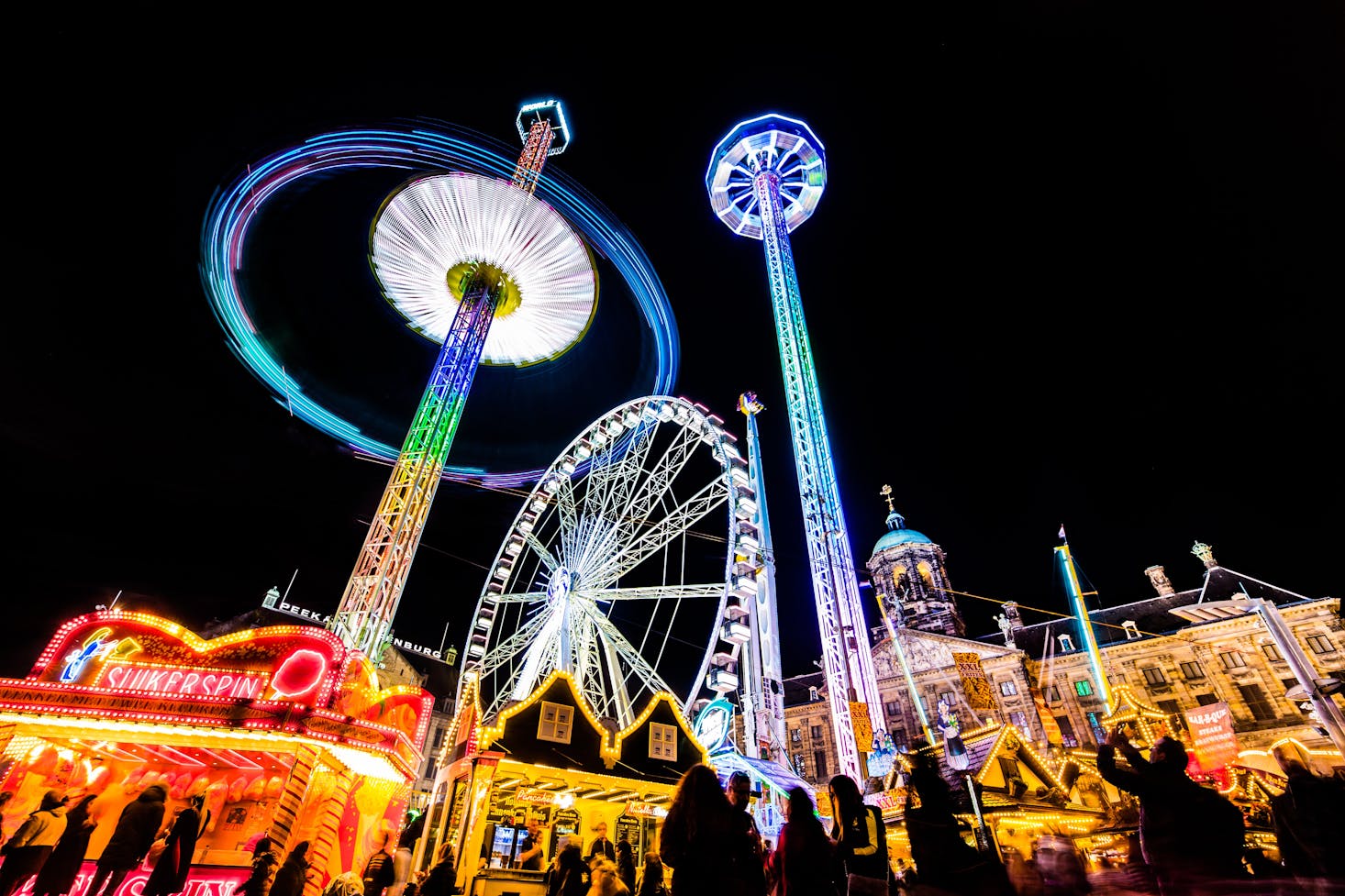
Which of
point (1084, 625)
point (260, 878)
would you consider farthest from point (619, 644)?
point (1084, 625)

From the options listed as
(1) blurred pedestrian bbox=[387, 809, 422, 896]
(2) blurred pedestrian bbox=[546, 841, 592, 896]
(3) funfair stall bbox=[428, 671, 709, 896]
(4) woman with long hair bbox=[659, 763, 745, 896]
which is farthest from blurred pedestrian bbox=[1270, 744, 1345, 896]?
(3) funfair stall bbox=[428, 671, 709, 896]

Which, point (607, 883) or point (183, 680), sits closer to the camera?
point (607, 883)

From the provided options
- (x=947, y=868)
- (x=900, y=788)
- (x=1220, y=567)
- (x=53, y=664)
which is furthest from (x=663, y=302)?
(x=1220, y=567)

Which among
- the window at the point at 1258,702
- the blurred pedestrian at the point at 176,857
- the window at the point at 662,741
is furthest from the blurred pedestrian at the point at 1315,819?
the window at the point at 1258,702

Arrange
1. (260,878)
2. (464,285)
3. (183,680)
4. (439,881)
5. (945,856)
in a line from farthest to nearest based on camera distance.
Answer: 1. (464,285)
2. (183,680)
3. (439,881)
4. (260,878)
5. (945,856)

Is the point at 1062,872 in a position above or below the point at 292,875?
above

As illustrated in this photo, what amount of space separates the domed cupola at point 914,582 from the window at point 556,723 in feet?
117

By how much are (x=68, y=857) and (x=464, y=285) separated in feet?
53.9

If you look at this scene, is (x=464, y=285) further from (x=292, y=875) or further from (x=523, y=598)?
(x=292, y=875)

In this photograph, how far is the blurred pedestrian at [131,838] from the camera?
615cm

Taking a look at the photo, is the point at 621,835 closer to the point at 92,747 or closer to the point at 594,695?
the point at 594,695

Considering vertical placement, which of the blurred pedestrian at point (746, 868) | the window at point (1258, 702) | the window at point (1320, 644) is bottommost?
the blurred pedestrian at point (746, 868)

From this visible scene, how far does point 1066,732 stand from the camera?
116 ft

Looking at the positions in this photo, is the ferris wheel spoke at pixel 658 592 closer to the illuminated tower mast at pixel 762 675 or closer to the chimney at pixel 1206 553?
the illuminated tower mast at pixel 762 675
